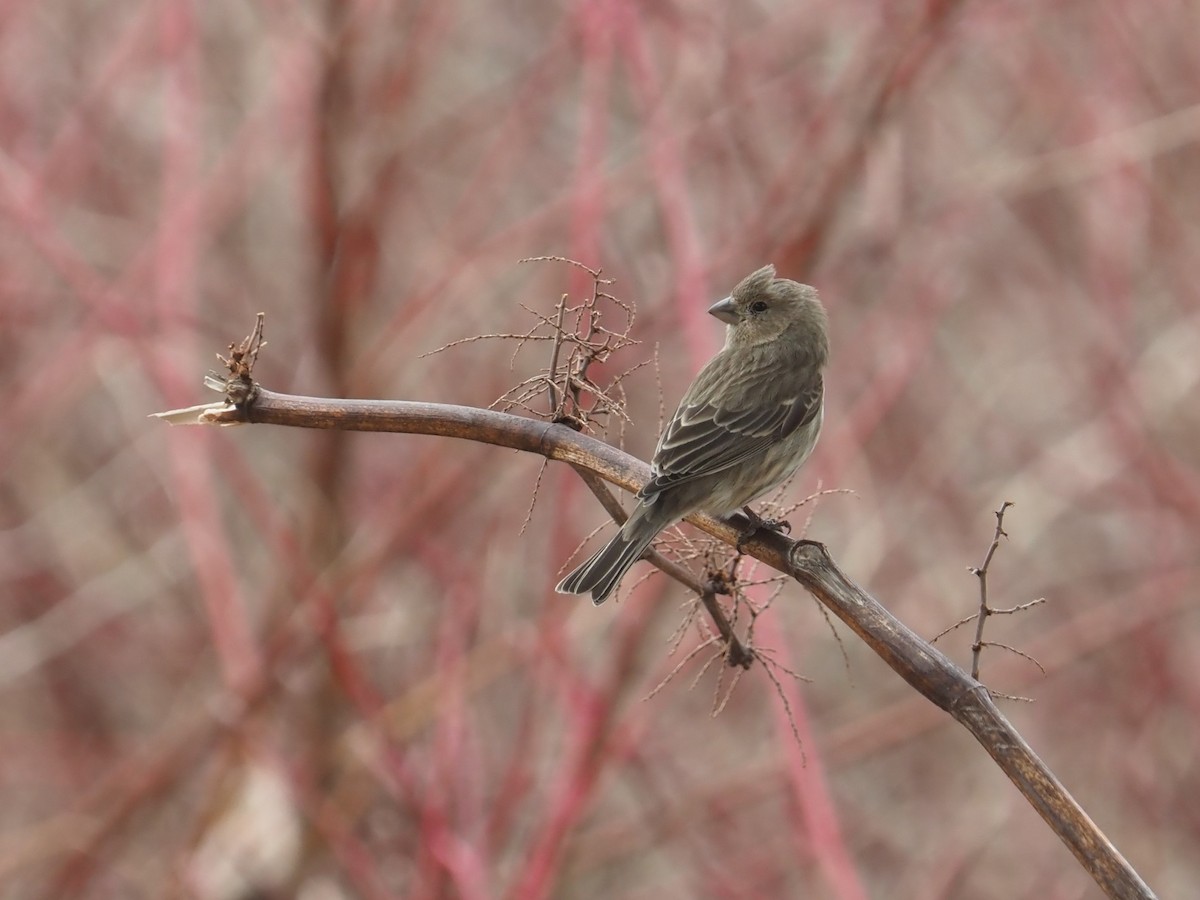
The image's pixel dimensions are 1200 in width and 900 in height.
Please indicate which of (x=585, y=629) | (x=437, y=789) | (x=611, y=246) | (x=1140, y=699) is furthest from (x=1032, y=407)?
(x=437, y=789)

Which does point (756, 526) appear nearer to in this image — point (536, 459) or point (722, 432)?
point (722, 432)

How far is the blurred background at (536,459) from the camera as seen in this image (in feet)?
17.5

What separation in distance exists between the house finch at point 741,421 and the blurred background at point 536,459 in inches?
9.3

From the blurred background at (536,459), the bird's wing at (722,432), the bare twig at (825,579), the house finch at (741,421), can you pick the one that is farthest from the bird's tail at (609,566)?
the blurred background at (536,459)

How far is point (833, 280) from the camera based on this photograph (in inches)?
295

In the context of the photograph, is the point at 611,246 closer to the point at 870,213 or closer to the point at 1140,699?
the point at 870,213

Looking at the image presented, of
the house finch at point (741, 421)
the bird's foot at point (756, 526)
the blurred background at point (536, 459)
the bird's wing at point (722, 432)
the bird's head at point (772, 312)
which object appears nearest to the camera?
the bird's foot at point (756, 526)

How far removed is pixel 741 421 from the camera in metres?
4.48

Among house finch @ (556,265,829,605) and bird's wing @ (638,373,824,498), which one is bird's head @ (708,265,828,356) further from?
bird's wing @ (638,373,824,498)

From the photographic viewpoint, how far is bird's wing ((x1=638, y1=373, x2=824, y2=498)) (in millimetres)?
4033

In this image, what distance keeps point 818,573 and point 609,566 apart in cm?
121

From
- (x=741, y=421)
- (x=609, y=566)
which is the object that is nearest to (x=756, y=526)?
(x=609, y=566)

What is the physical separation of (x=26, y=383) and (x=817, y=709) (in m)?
5.13

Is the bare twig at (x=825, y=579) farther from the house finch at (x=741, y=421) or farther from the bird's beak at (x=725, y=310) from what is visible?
the bird's beak at (x=725, y=310)
